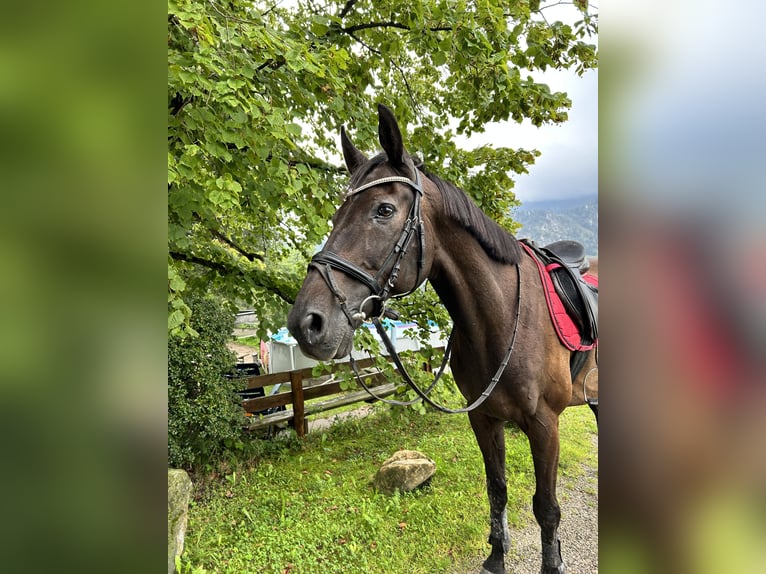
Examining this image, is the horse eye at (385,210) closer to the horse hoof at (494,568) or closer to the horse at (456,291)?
the horse at (456,291)

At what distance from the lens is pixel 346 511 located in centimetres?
371

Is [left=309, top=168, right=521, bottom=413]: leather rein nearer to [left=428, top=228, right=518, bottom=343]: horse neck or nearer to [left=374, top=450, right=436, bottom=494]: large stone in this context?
[left=428, top=228, right=518, bottom=343]: horse neck

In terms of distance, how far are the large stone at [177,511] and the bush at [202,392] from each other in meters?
0.96

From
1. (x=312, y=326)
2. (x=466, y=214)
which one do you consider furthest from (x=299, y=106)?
(x=312, y=326)

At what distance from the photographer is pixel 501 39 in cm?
272

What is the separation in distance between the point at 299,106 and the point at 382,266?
1.87 meters

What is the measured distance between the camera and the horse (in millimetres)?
1619

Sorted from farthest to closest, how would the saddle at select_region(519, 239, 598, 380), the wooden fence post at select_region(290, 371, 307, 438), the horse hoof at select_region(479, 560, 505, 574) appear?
the wooden fence post at select_region(290, 371, 307, 438) → the horse hoof at select_region(479, 560, 505, 574) → the saddle at select_region(519, 239, 598, 380)

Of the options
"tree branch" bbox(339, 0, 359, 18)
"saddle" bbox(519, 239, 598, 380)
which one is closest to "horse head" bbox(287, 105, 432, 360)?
"saddle" bbox(519, 239, 598, 380)

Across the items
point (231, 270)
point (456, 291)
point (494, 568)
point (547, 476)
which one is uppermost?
point (231, 270)

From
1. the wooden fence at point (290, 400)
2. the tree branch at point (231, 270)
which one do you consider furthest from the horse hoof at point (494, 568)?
the tree branch at point (231, 270)

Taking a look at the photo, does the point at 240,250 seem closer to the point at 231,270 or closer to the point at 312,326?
the point at 231,270
